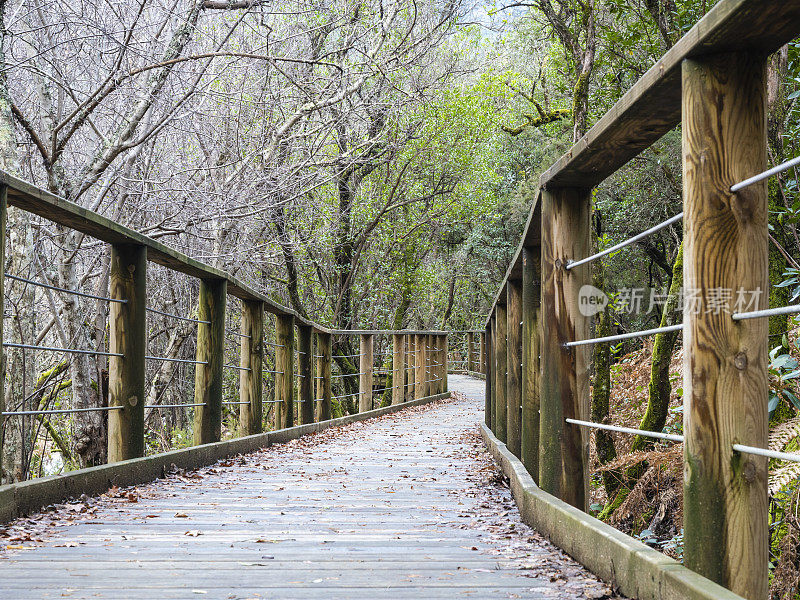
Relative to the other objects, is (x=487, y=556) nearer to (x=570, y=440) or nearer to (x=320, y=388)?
(x=570, y=440)

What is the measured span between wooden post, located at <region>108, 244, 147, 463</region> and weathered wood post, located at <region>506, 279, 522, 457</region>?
2.17 m

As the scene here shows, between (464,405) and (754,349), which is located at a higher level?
(754,349)

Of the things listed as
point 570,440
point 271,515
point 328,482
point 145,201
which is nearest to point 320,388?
point 145,201

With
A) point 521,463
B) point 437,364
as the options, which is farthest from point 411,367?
point 521,463

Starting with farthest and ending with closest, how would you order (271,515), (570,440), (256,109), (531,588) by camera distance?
(256,109)
(271,515)
(570,440)
(531,588)

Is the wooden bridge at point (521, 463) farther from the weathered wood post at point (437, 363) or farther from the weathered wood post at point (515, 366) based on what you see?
the weathered wood post at point (437, 363)

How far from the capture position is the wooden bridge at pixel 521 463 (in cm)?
172

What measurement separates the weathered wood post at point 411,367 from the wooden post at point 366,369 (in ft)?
8.81

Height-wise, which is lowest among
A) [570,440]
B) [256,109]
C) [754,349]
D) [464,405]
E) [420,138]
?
[464,405]

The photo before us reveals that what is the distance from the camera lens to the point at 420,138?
14375 mm

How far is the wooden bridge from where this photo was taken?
1.72 meters

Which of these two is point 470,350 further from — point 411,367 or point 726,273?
point 726,273

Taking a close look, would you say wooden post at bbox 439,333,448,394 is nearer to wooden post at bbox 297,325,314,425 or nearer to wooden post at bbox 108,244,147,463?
wooden post at bbox 297,325,314,425

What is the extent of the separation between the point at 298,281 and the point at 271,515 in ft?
37.6
